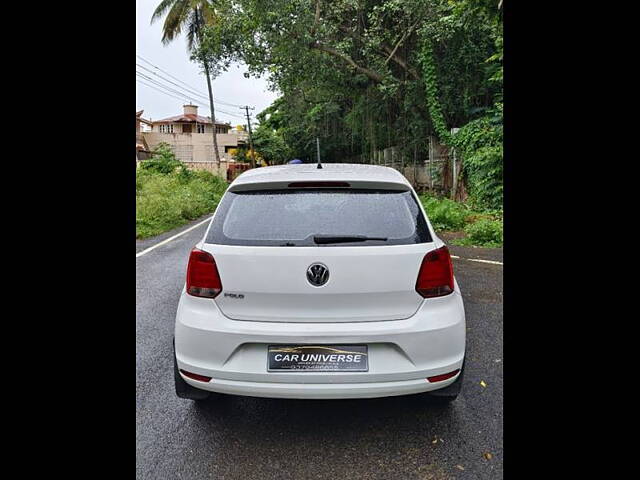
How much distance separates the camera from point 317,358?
231 cm

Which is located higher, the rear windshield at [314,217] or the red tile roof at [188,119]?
the red tile roof at [188,119]

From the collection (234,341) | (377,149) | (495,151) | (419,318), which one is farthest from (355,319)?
(377,149)

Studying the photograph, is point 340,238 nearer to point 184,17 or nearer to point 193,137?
point 184,17

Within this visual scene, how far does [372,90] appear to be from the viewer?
18234 mm

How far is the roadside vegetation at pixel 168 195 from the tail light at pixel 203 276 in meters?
9.42

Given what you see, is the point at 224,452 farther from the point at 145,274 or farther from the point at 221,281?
the point at 145,274

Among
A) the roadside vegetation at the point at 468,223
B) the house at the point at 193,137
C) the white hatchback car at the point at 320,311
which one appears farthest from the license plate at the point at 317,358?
the house at the point at 193,137

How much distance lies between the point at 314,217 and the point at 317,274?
35cm

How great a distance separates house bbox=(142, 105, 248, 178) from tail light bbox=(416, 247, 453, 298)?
43.9 metres

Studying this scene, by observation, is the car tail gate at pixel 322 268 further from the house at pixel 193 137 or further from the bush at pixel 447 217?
the house at pixel 193 137

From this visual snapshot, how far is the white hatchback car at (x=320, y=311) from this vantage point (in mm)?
2303

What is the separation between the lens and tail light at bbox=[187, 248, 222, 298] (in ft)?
7.97

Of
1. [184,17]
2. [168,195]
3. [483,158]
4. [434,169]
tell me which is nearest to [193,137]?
[184,17]
